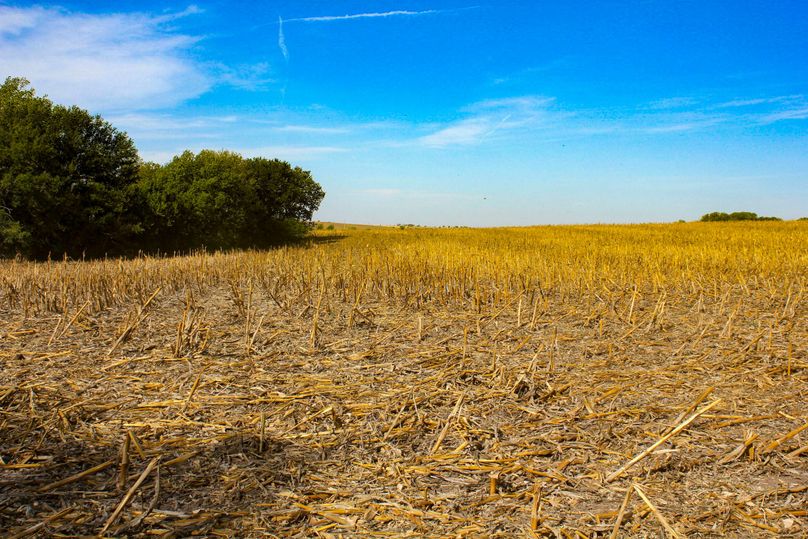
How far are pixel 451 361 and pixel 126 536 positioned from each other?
4119mm

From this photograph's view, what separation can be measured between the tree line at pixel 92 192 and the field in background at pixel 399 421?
1433 centimetres

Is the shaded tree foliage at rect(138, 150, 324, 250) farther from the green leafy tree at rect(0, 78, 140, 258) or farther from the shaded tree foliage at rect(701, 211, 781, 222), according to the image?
the shaded tree foliage at rect(701, 211, 781, 222)

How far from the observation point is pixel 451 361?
22.2 feet

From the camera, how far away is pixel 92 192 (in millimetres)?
23219

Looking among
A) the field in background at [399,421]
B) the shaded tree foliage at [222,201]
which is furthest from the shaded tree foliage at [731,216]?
the field in background at [399,421]

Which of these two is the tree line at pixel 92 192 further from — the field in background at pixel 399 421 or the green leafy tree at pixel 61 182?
the field in background at pixel 399 421

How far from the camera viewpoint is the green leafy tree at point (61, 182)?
2120cm

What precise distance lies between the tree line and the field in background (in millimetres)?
14329

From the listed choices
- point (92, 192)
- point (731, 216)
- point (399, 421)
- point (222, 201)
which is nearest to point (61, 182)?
point (92, 192)

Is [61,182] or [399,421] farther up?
[61,182]

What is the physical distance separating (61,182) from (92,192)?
4.93 ft

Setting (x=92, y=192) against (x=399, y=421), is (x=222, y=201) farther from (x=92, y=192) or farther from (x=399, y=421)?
(x=399, y=421)

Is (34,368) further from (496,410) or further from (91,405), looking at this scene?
(496,410)

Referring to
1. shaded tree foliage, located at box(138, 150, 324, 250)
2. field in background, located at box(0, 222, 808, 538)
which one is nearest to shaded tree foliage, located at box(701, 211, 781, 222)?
shaded tree foliage, located at box(138, 150, 324, 250)
